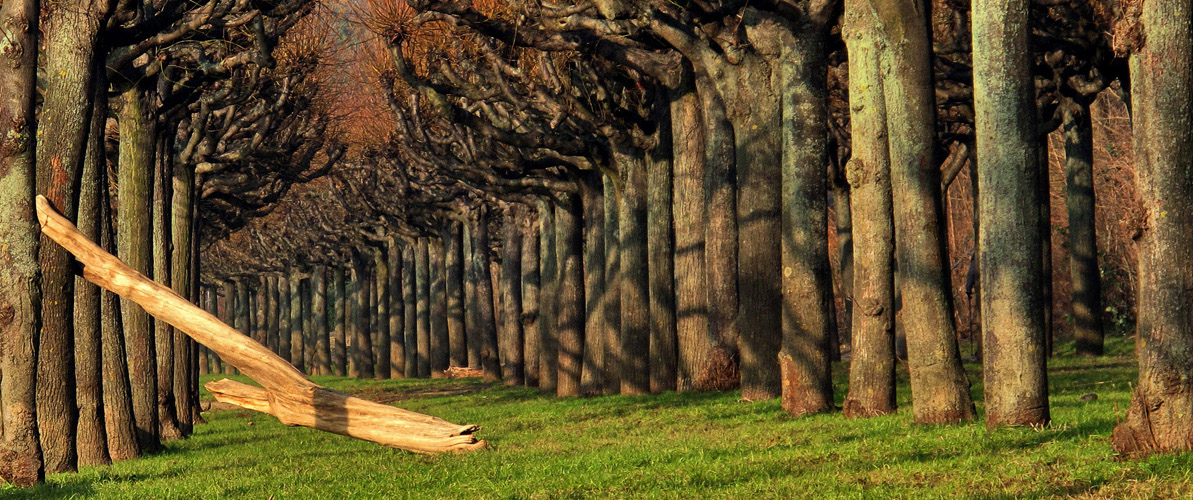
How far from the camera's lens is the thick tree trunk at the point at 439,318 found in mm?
42219

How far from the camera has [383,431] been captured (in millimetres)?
11219

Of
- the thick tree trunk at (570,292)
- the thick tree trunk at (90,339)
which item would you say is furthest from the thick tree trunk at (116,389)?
the thick tree trunk at (570,292)

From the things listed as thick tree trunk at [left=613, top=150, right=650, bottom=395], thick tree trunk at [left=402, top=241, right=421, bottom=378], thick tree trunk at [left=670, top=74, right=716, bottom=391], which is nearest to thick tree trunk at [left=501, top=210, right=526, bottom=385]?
thick tree trunk at [left=613, top=150, right=650, bottom=395]

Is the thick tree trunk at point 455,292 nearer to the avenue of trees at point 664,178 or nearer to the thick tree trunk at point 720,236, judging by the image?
the avenue of trees at point 664,178

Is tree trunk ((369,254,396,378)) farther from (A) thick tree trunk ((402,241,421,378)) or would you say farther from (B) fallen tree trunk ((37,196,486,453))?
(B) fallen tree trunk ((37,196,486,453))

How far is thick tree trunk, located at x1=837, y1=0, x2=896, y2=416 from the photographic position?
13227mm

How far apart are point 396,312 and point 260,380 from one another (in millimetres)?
38044

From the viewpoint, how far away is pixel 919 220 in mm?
12266

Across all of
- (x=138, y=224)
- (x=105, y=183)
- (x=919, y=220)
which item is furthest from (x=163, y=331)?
(x=919, y=220)

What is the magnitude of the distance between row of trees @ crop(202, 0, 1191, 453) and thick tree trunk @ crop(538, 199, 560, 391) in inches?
2.7

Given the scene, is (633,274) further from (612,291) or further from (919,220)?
(919,220)

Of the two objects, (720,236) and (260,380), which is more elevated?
(720,236)

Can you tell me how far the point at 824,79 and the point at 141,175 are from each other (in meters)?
10.3

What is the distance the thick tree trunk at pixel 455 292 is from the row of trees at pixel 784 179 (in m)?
2.78
